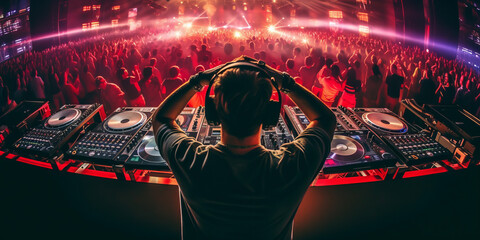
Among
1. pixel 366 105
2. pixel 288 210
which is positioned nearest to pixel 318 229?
pixel 288 210

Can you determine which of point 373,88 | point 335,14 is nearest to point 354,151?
point 373,88

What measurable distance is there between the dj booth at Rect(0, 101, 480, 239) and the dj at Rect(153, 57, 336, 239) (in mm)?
890

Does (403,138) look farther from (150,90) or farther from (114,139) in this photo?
(150,90)

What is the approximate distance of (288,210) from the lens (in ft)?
2.41

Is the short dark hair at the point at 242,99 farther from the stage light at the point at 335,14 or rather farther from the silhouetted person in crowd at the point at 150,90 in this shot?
the stage light at the point at 335,14

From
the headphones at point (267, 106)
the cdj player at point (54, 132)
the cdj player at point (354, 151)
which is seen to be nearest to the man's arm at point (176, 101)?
Answer: the headphones at point (267, 106)

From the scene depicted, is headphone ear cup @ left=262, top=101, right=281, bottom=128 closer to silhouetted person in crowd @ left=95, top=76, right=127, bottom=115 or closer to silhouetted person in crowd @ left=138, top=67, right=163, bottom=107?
silhouetted person in crowd @ left=138, top=67, right=163, bottom=107

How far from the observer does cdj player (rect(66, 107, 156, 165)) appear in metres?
1.63

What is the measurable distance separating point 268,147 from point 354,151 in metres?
0.79

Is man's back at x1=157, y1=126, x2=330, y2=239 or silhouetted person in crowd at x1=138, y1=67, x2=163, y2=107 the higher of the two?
man's back at x1=157, y1=126, x2=330, y2=239

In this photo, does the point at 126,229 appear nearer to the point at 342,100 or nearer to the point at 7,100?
the point at 7,100

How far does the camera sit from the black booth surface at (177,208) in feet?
5.88

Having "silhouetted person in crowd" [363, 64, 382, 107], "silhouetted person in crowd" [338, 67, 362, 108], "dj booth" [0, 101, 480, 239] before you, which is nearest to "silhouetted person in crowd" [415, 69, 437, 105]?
"silhouetted person in crowd" [363, 64, 382, 107]

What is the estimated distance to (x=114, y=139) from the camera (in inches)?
71.9
